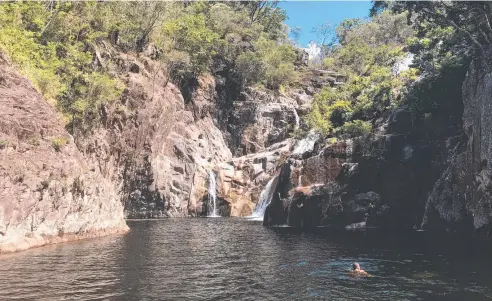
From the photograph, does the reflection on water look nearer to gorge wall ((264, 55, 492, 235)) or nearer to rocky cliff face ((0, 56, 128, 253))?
rocky cliff face ((0, 56, 128, 253))

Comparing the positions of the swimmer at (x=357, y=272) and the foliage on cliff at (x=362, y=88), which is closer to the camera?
the swimmer at (x=357, y=272)

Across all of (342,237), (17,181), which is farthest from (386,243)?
(17,181)

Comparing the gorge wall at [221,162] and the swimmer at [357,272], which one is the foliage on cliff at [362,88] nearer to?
the gorge wall at [221,162]

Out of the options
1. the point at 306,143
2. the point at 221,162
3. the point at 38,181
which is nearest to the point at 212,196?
the point at 221,162

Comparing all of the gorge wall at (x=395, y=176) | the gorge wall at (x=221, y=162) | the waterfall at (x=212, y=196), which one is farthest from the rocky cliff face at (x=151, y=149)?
the gorge wall at (x=395, y=176)

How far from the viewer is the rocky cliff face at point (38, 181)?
24.3 metres

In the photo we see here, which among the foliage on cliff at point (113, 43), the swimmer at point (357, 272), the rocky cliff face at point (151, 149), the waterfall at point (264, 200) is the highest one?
the foliage on cliff at point (113, 43)

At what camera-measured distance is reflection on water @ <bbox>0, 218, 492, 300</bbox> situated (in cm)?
1636

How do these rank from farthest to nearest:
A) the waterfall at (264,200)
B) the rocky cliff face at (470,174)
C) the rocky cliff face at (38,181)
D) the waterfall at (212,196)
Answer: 1. the waterfall at (212,196)
2. the waterfall at (264,200)
3. the rocky cliff face at (470,174)
4. the rocky cliff face at (38,181)

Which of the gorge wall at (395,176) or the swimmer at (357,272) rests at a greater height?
the gorge wall at (395,176)

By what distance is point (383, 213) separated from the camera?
40.0 m

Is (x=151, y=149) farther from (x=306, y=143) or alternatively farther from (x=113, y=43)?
(x=306, y=143)

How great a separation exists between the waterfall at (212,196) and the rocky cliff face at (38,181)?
22.5m

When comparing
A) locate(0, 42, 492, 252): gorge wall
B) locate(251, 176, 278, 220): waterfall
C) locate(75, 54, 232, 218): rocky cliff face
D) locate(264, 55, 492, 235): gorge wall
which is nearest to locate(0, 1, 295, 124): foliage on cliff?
locate(75, 54, 232, 218): rocky cliff face
